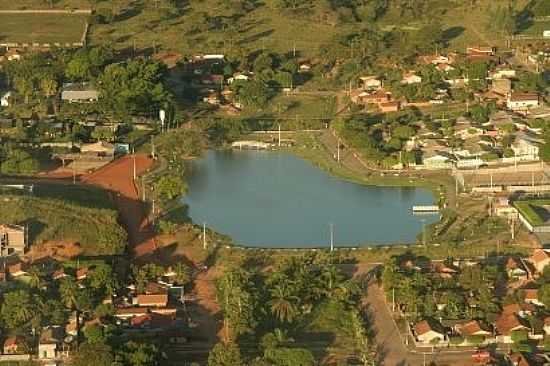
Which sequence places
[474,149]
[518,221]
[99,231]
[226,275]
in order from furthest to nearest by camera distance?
[474,149] < [518,221] < [99,231] < [226,275]

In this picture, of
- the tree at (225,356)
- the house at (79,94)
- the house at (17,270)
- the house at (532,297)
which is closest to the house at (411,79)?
the house at (79,94)

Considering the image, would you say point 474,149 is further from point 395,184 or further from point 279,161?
point 279,161

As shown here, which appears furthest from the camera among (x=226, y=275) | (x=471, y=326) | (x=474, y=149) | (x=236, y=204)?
(x=474, y=149)

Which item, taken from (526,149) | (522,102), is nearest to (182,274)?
(526,149)

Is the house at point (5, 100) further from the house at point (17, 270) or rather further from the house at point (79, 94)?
the house at point (17, 270)

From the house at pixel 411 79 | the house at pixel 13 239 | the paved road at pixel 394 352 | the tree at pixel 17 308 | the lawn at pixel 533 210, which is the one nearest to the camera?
the paved road at pixel 394 352

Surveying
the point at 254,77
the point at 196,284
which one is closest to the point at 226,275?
the point at 196,284
